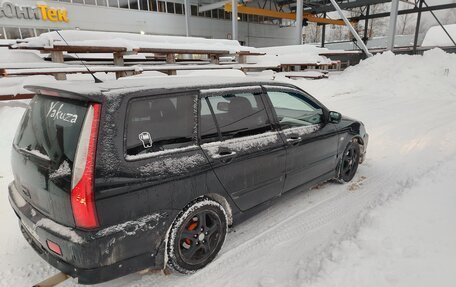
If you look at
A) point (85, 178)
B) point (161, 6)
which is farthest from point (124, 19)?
point (85, 178)

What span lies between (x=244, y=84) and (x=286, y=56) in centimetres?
1418

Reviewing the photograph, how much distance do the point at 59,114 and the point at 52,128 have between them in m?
0.12

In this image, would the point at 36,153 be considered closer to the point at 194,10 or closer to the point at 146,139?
the point at 146,139

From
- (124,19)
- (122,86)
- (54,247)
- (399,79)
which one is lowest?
(54,247)

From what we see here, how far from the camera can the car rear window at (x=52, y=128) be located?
2068 millimetres

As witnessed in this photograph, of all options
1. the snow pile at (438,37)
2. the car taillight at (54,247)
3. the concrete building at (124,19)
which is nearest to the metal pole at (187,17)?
the concrete building at (124,19)

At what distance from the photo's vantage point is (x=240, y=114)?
2.97m

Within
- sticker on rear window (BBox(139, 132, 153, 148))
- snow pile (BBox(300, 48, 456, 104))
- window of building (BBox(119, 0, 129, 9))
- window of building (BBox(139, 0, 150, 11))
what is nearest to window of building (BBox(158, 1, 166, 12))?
window of building (BBox(139, 0, 150, 11))

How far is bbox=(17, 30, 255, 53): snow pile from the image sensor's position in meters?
7.69

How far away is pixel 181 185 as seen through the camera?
2.36 m

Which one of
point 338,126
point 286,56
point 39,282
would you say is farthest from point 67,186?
point 286,56

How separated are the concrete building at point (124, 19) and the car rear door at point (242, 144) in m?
23.1

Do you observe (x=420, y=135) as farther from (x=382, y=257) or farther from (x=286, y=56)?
(x=286, y=56)

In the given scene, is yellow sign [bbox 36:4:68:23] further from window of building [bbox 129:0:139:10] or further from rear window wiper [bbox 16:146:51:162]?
rear window wiper [bbox 16:146:51:162]
